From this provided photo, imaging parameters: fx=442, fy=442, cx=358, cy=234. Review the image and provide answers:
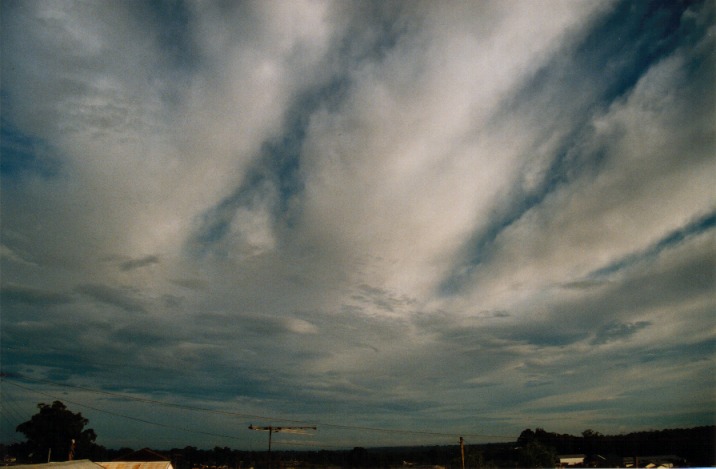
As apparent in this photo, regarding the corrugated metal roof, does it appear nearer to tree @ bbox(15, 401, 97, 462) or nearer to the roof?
the roof

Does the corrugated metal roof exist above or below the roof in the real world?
below

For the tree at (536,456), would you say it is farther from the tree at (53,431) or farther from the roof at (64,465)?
the tree at (53,431)

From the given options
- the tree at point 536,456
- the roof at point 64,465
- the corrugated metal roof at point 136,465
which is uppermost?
the roof at point 64,465

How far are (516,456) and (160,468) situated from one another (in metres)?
41.6

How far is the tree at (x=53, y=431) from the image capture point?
51.2m

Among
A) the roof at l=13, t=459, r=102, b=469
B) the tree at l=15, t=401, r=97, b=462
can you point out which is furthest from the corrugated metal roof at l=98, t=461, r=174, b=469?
the tree at l=15, t=401, r=97, b=462

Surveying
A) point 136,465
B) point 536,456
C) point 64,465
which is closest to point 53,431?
point 136,465

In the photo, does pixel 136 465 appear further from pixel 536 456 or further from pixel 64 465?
pixel 536 456

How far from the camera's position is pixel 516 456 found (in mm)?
52438

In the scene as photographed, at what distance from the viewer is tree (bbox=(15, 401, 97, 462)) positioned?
→ 51.2m

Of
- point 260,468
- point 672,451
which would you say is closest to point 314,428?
point 260,468

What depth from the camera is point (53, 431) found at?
51.7 metres

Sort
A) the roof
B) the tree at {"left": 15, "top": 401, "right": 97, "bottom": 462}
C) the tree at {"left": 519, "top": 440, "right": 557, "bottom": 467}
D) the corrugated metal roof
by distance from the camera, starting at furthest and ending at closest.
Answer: the tree at {"left": 15, "top": 401, "right": 97, "bottom": 462} → the tree at {"left": 519, "top": 440, "right": 557, "bottom": 467} → the corrugated metal roof → the roof

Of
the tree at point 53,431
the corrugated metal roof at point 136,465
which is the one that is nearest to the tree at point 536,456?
the corrugated metal roof at point 136,465
